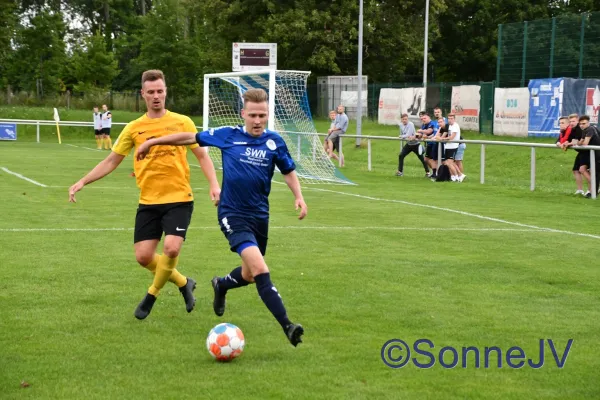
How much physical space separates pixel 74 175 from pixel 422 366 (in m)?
19.4

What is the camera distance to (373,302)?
8195mm

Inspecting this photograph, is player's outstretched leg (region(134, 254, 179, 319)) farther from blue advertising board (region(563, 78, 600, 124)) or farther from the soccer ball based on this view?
blue advertising board (region(563, 78, 600, 124))

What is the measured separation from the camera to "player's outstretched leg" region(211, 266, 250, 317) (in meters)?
7.29

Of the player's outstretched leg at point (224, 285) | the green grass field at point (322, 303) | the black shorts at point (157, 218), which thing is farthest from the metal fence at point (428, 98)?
the player's outstretched leg at point (224, 285)

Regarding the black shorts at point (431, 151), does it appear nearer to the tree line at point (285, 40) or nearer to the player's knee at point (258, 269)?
the player's knee at point (258, 269)

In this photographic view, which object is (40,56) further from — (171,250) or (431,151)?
(171,250)

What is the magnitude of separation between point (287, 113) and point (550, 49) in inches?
454

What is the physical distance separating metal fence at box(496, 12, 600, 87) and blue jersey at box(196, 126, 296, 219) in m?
26.4

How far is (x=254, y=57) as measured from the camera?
2969cm

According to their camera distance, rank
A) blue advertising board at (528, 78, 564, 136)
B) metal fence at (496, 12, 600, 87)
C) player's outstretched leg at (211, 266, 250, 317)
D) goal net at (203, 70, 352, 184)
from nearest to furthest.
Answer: player's outstretched leg at (211, 266, 250, 317) → goal net at (203, 70, 352, 184) → blue advertising board at (528, 78, 564, 136) → metal fence at (496, 12, 600, 87)

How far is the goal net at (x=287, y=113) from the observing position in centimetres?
2514

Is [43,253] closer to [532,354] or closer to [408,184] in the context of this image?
[532,354]

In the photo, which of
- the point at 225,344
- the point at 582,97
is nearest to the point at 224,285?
the point at 225,344

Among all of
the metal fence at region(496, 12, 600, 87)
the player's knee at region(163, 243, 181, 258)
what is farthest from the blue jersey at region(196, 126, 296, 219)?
the metal fence at region(496, 12, 600, 87)
